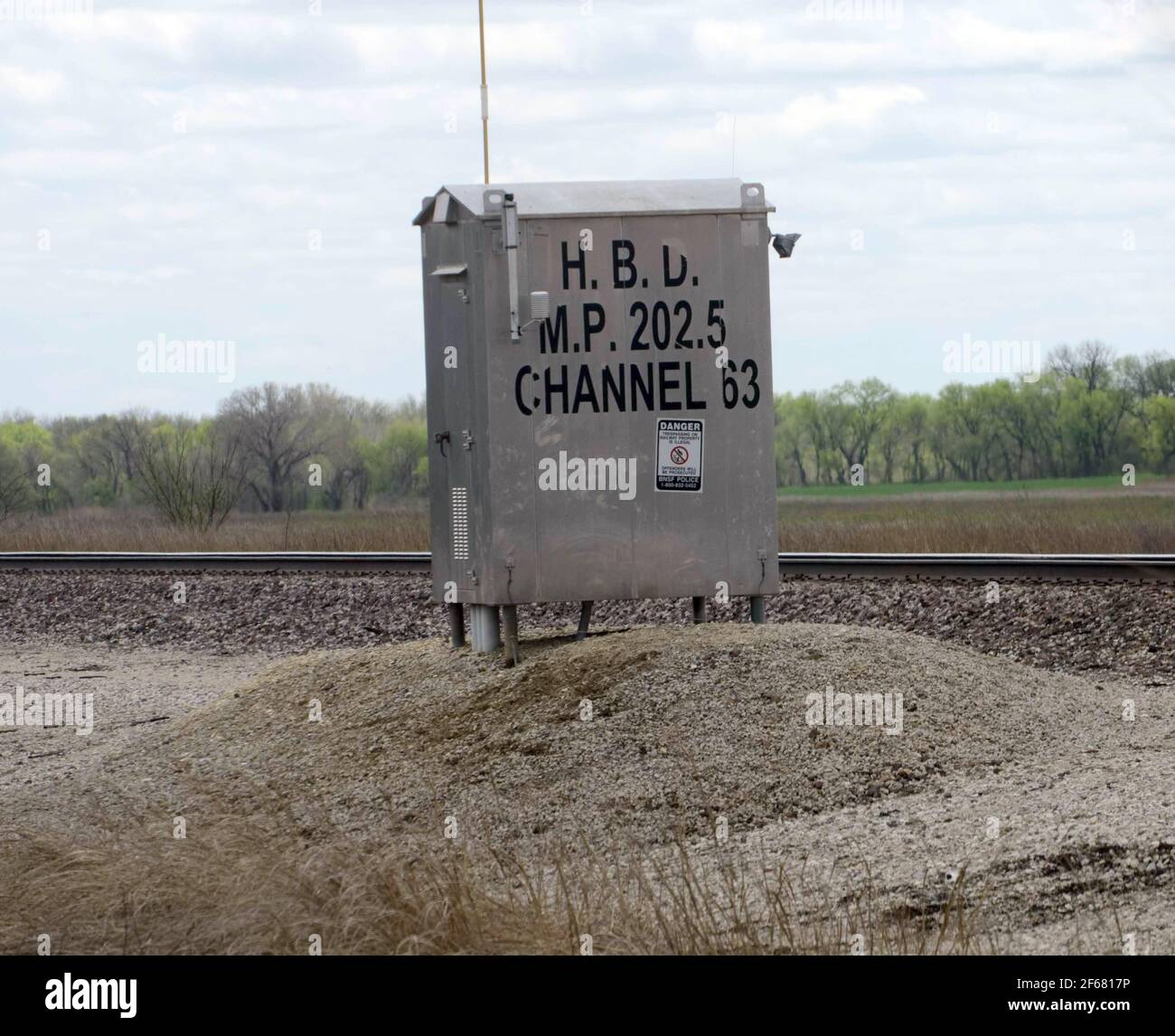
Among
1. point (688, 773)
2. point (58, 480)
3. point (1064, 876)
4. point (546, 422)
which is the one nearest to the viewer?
point (1064, 876)

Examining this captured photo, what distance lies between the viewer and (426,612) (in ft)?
56.7

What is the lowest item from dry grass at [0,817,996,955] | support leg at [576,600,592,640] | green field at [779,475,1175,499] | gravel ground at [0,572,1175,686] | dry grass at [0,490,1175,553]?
dry grass at [0,817,996,955]

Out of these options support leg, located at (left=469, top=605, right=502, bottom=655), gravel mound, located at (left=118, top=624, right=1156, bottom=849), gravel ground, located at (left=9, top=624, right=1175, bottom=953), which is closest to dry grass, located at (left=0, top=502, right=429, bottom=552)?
support leg, located at (left=469, top=605, right=502, bottom=655)

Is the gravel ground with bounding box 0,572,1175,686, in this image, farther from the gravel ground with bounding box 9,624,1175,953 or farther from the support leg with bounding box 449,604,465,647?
the support leg with bounding box 449,604,465,647

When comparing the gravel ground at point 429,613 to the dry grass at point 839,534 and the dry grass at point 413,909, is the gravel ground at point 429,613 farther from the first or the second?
the dry grass at point 413,909

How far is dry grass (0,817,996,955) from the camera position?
6.09m

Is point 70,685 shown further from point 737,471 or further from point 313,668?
point 737,471

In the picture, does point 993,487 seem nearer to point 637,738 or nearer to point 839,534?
point 839,534

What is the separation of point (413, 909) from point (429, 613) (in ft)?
36.1

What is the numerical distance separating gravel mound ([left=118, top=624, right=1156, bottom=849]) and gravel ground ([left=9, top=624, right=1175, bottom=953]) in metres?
0.02

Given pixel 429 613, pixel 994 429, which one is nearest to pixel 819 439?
pixel 994 429

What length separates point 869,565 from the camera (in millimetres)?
16312

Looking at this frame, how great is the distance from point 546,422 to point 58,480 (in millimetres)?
67559
